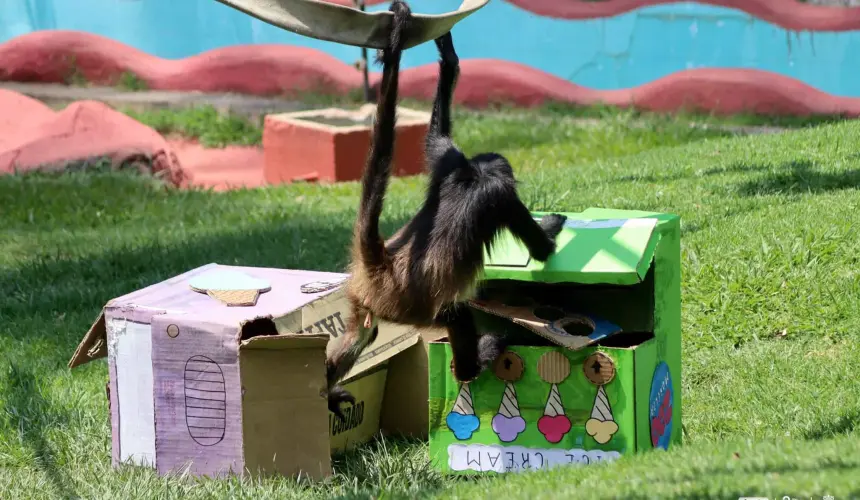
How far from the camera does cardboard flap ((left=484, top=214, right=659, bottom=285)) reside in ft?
11.5

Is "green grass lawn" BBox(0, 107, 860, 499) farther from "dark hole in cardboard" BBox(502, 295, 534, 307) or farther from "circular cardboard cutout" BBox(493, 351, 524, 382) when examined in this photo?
"dark hole in cardboard" BBox(502, 295, 534, 307)

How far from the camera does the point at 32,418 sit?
4340 mm

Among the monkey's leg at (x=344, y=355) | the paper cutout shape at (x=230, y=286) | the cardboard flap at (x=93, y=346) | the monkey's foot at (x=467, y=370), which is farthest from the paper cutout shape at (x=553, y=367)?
the cardboard flap at (x=93, y=346)

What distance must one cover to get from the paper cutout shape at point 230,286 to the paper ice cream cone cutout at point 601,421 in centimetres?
129

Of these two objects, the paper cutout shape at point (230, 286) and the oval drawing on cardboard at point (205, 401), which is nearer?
the oval drawing on cardboard at point (205, 401)

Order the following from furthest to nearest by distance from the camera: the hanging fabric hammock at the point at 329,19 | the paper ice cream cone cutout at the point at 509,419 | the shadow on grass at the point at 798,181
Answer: the shadow on grass at the point at 798,181, the paper ice cream cone cutout at the point at 509,419, the hanging fabric hammock at the point at 329,19

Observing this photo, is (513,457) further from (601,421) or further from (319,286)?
(319,286)

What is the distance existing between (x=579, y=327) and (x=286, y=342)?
1038mm

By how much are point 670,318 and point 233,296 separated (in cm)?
163

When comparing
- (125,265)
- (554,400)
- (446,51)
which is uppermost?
(446,51)

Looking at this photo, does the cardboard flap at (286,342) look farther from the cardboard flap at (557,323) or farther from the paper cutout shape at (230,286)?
the cardboard flap at (557,323)

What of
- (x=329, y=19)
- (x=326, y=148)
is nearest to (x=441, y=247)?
(x=329, y=19)

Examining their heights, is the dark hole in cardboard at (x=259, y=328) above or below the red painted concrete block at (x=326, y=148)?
above

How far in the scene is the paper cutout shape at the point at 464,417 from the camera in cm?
379
